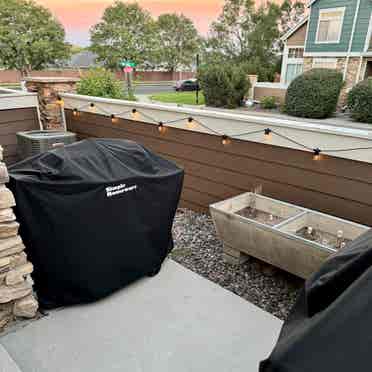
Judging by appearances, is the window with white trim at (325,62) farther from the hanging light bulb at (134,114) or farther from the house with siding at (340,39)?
the hanging light bulb at (134,114)

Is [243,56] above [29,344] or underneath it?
above

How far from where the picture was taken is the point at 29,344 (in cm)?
169

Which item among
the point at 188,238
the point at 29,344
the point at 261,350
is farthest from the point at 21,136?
the point at 261,350

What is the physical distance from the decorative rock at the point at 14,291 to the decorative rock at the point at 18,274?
32 millimetres

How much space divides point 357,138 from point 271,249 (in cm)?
100

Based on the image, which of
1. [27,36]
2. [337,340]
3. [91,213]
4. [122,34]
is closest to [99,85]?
[91,213]

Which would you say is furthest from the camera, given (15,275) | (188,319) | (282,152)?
(282,152)

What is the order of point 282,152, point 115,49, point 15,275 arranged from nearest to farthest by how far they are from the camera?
point 15,275 < point 282,152 < point 115,49

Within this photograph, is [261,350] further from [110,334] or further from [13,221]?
[13,221]

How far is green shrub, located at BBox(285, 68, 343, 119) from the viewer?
30.1ft

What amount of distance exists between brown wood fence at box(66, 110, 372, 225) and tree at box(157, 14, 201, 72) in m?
30.8

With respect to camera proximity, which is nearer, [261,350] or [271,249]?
[261,350]

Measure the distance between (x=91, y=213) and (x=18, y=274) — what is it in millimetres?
501

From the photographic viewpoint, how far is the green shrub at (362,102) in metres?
8.46
